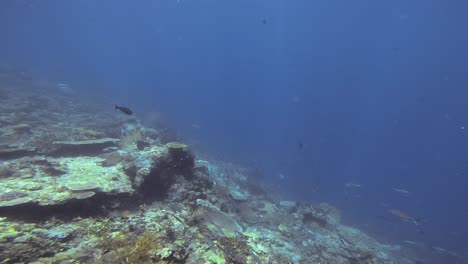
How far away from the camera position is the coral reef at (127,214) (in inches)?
186

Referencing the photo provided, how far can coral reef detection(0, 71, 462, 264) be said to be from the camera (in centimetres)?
471

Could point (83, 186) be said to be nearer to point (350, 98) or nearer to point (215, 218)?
point (215, 218)

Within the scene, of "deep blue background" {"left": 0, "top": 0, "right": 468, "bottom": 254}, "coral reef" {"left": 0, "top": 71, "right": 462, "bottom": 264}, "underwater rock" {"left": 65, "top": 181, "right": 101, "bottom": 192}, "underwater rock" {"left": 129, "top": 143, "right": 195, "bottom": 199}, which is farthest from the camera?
"deep blue background" {"left": 0, "top": 0, "right": 468, "bottom": 254}

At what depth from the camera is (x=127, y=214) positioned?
663cm

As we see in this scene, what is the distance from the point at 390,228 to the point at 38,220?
35222 mm

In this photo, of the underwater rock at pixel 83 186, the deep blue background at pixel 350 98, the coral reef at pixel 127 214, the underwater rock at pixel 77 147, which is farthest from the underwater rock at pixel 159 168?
the deep blue background at pixel 350 98

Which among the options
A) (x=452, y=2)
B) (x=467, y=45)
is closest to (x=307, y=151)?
(x=452, y=2)

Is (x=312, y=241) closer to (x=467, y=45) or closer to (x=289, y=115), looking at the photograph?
(x=467, y=45)

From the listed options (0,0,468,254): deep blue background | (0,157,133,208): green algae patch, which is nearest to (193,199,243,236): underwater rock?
(0,157,133,208): green algae patch

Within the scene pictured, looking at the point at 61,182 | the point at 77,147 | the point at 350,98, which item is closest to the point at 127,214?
the point at 61,182

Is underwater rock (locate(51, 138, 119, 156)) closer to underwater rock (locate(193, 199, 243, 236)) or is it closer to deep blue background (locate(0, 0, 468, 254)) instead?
underwater rock (locate(193, 199, 243, 236))

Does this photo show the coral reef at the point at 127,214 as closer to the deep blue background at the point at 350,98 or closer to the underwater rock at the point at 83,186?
the underwater rock at the point at 83,186

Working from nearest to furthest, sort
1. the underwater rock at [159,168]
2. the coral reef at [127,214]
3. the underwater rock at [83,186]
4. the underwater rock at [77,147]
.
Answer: the coral reef at [127,214], the underwater rock at [83,186], the underwater rock at [159,168], the underwater rock at [77,147]

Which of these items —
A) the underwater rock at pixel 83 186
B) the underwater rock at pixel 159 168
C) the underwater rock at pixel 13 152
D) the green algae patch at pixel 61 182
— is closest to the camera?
the green algae patch at pixel 61 182
